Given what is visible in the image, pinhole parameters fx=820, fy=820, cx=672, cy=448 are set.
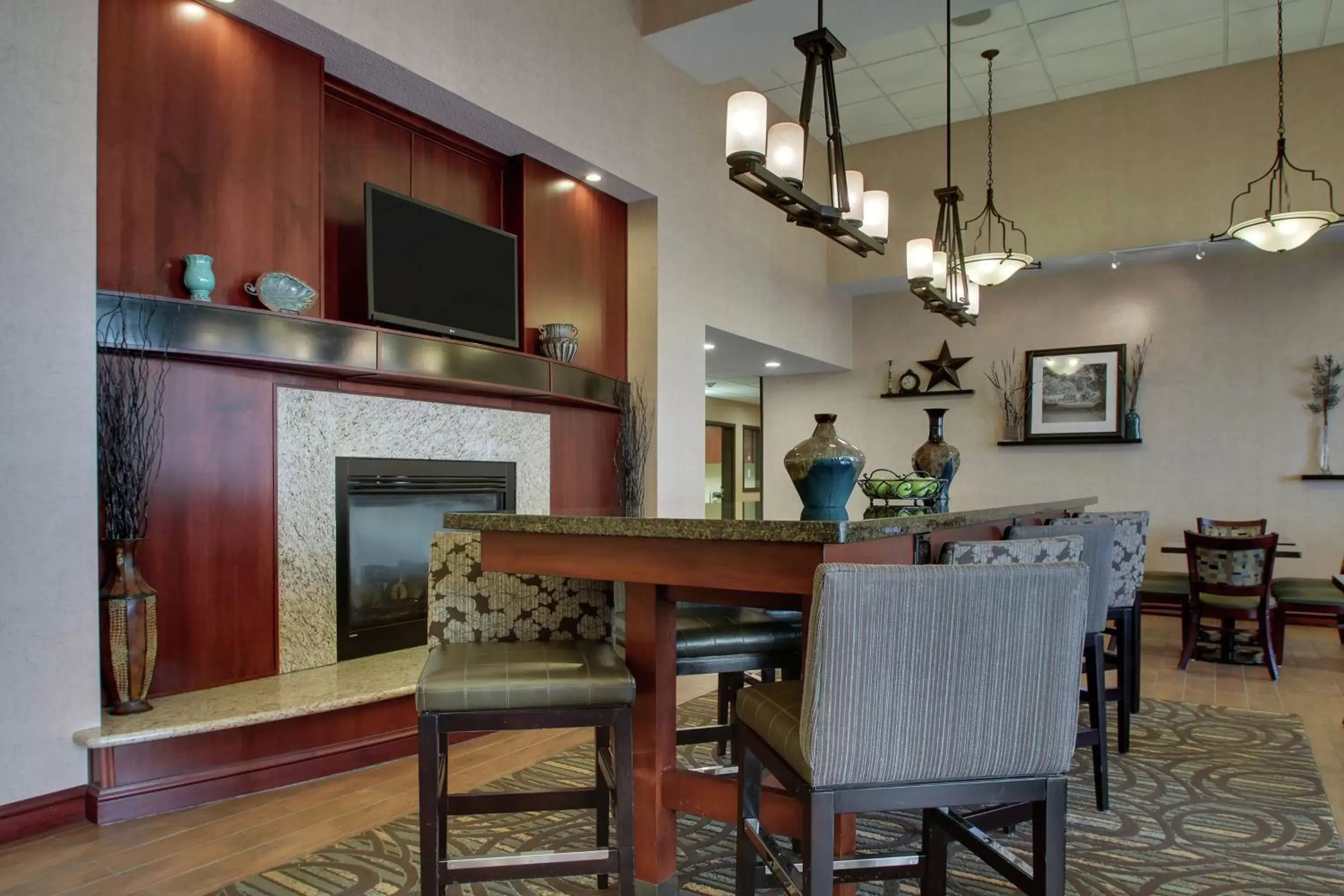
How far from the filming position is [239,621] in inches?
127

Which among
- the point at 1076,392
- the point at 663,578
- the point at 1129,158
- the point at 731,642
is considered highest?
the point at 1129,158

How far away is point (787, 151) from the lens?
3188mm

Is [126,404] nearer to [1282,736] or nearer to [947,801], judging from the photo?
[947,801]

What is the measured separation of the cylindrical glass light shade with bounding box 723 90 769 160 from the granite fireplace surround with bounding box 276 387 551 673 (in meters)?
1.71

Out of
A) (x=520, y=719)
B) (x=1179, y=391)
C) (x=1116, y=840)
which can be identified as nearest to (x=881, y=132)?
(x=1179, y=391)

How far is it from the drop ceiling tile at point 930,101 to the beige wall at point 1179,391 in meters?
1.65

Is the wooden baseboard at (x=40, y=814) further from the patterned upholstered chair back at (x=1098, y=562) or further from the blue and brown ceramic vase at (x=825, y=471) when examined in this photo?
the patterned upholstered chair back at (x=1098, y=562)

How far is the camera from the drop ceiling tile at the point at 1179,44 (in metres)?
5.70

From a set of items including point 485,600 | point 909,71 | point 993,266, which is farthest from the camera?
point 909,71

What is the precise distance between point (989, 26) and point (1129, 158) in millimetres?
1885

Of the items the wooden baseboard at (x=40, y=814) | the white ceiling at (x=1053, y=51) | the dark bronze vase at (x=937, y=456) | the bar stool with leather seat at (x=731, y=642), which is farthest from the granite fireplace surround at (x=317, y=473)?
the white ceiling at (x=1053, y=51)

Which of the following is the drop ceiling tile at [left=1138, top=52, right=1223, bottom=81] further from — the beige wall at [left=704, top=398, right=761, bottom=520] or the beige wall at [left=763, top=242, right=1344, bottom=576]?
the beige wall at [left=704, top=398, right=761, bottom=520]

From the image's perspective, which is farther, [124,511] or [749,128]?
[749,128]

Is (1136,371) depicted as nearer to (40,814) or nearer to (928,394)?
(928,394)
